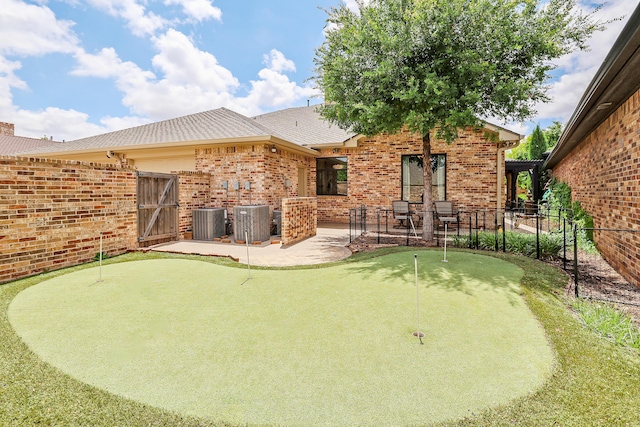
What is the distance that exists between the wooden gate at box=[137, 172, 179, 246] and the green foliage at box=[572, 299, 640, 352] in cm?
882

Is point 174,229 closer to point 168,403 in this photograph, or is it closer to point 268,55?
point 168,403

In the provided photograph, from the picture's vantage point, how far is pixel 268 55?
1327cm

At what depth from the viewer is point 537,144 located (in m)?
27.4

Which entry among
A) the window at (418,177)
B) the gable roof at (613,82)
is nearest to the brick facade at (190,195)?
the window at (418,177)

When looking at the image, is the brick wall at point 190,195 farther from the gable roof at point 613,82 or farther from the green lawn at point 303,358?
the gable roof at point 613,82

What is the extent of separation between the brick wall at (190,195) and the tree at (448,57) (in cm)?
539

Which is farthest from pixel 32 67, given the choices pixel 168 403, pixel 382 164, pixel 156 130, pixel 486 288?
pixel 486 288

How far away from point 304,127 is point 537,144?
80.4 ft

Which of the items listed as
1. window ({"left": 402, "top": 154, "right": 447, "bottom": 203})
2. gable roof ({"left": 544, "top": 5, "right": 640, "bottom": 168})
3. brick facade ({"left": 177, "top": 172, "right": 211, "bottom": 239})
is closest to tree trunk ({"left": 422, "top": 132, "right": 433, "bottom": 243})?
gable roof ({"left": 544, "top": 5, "right": 640, "bottom": 168})

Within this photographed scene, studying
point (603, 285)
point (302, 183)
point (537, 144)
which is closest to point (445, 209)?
point (302, 183)

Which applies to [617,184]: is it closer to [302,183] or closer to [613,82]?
[613,82]

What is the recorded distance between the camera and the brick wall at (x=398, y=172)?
448 inches

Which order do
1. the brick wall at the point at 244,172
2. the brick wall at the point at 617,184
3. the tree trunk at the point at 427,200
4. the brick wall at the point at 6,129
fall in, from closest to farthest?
the brick wall at the point at 617,184 < the tree trunk at the point at 427,200 < the brick wall at the point at 244,172 < the brick wall at the point at 6,129

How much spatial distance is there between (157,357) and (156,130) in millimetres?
13431
